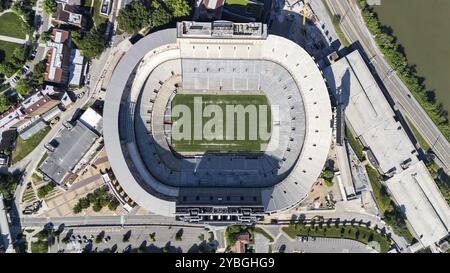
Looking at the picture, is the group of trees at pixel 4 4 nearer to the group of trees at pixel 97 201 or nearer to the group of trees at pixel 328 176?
the group of trees at pixel 97 201

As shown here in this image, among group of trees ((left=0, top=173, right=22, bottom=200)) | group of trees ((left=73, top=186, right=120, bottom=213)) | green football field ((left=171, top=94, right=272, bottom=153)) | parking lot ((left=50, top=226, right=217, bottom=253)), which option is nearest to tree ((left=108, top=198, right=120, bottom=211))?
group of trees ((left=73, top=186, right=120, bottom=213))

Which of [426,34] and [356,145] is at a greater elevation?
[426,34]

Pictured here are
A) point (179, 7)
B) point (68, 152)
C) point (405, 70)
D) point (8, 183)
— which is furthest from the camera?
point (405, 70)

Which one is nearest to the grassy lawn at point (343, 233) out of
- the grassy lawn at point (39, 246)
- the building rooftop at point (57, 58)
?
the grassy lawn at point (39, 246)

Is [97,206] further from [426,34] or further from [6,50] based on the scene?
[426,34]

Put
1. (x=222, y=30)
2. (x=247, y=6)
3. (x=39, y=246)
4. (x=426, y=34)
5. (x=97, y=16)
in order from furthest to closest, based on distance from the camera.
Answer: (x=426, y=34)
(x=97, y=16)
(x=247, y=6)
(x=39, y=246)
(x=222, y=30)

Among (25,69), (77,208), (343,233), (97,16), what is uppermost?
(97,16)

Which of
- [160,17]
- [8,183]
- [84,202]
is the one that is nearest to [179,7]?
[160,17]

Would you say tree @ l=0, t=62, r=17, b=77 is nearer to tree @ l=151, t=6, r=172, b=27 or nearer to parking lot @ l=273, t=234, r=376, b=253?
tree @ l=151, t=6, r=172, b=27
